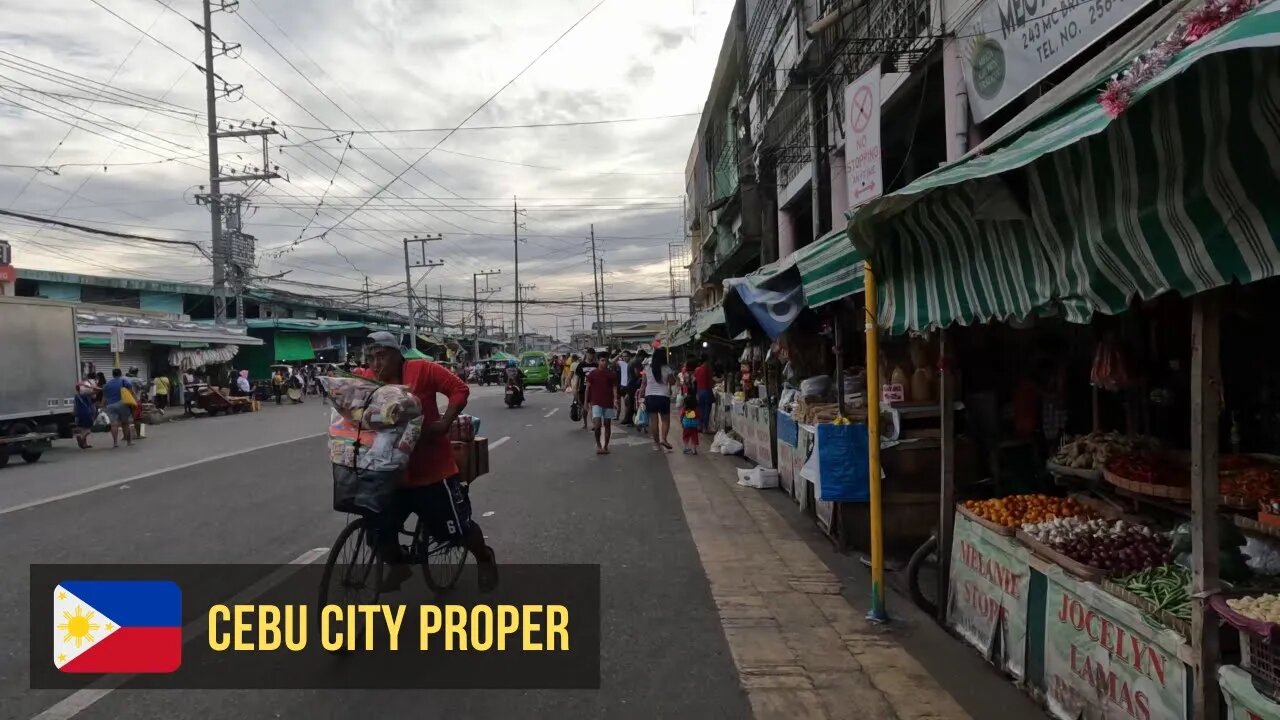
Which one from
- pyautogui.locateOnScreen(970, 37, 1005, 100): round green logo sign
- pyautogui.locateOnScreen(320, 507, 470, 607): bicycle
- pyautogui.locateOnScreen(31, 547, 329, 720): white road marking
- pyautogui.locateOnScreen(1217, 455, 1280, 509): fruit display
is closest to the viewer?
pyautogui.locateOnScreen(1217, 455, 1280, 509): fruit display

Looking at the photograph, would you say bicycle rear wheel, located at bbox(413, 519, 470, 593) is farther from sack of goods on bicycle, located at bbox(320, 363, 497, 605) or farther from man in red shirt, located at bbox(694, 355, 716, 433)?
man in red shirt, located at bbox(694, 355, 716, 433)

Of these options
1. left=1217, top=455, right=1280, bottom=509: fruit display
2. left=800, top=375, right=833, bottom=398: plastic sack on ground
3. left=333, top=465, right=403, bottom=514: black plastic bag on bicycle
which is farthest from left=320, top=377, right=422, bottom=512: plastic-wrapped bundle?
left=800, top=375, right=833, bottom=398: plastic sack on ground

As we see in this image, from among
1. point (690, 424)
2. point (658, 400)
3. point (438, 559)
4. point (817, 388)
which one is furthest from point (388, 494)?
point (658, 400)

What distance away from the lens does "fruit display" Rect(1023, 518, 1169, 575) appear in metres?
3.78

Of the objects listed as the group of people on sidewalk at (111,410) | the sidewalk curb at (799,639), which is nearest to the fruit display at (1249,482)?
the sidewalk curb at (799,639)

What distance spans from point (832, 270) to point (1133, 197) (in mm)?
3679

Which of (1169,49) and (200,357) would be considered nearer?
(1169,49)

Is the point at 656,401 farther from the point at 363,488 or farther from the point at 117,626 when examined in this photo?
the point at 363,488

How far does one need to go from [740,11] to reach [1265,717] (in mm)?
→ 21804

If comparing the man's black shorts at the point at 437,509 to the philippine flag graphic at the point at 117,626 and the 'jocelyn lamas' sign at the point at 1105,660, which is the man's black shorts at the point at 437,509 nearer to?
the philippine flag graphic at the point at 117,626

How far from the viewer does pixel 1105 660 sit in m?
3.49

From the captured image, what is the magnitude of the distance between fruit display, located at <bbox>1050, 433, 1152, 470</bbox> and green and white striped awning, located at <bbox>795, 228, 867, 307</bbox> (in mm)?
1811

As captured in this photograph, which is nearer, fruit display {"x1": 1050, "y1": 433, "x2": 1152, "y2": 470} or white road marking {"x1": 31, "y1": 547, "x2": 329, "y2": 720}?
white road marking {"x1": 31, "y1": 547, "x2": 329, "y2": 720}

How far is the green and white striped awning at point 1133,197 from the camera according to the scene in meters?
2.33
